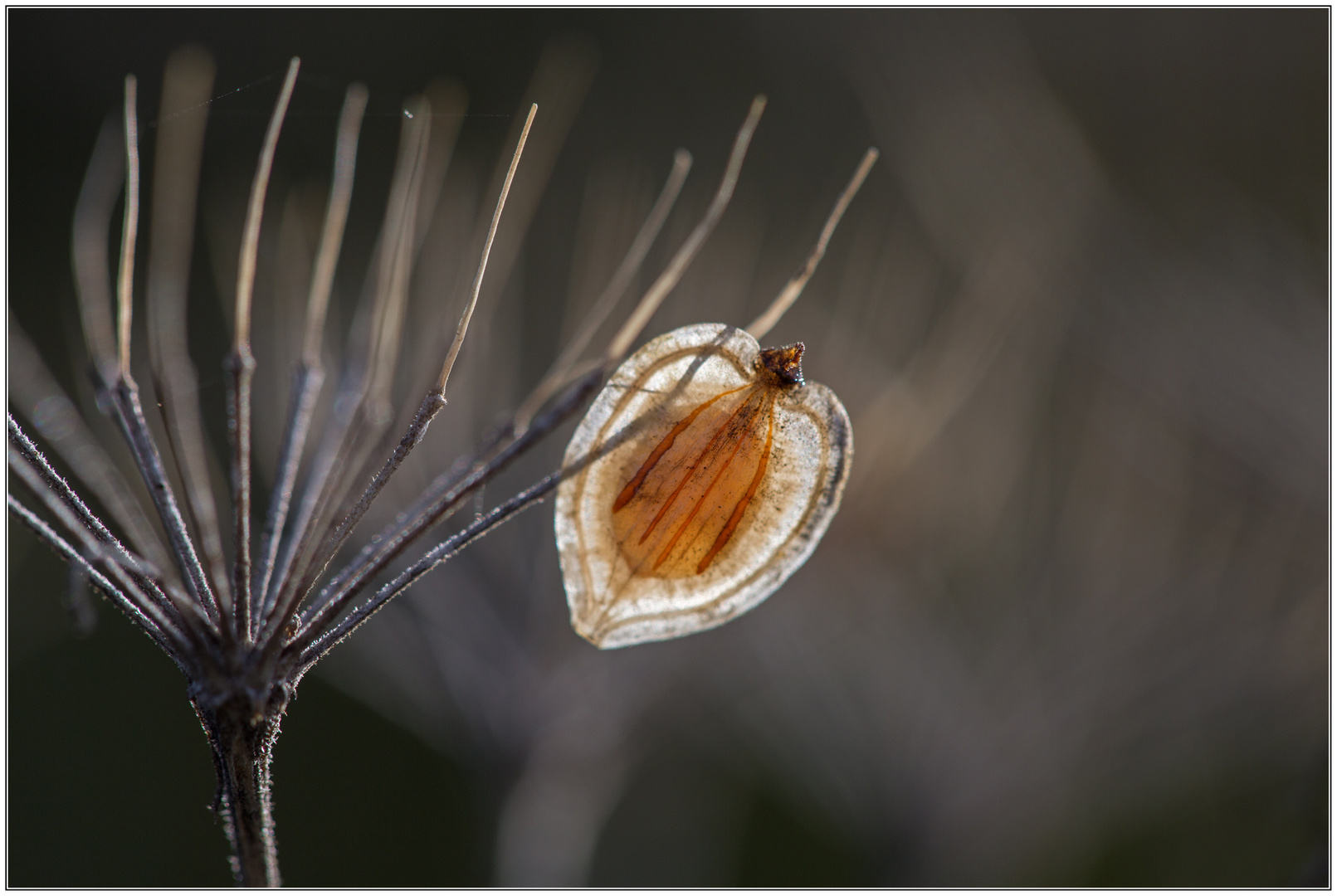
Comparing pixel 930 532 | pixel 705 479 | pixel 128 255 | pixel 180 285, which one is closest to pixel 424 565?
pixel 705 479

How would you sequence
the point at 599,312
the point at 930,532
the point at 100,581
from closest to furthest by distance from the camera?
the point at 100,581 → the point at 599,312 → the point at 930,532

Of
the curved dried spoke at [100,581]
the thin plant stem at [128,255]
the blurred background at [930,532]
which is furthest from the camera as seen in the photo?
the blurred background at [930,532]

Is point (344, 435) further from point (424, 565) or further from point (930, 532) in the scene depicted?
point (930, 532)

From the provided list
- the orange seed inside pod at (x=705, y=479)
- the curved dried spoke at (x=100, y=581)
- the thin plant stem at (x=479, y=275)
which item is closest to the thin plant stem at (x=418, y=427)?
the thin plant stem at (x=479, y=275)

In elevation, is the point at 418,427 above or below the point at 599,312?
below

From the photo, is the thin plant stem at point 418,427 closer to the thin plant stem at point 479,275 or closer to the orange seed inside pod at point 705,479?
the thin plant stem at point 479,275

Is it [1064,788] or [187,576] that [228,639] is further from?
[1064,788]

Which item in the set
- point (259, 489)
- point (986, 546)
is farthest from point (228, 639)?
point (259, 489)

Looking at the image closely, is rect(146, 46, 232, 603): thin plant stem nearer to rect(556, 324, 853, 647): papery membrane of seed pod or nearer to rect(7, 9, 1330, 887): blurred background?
rect(7, 9, 1330, 887): blurred background
